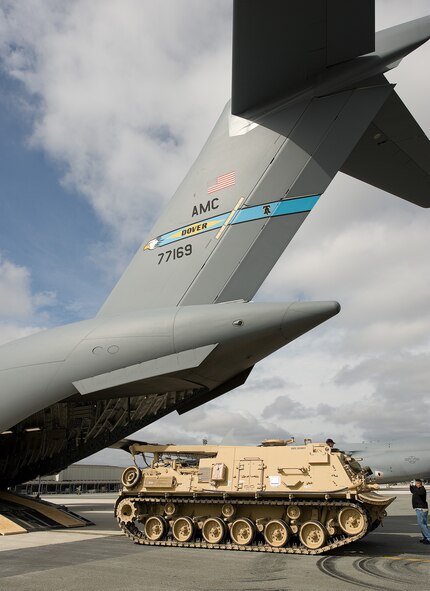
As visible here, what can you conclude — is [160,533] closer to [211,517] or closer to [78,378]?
[211,517]

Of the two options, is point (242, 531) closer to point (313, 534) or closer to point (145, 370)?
point (313, 534)

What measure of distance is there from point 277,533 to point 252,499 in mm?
782

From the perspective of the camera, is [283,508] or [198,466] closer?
[283,508]

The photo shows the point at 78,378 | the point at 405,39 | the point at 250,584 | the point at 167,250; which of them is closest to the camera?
the point at 250,584

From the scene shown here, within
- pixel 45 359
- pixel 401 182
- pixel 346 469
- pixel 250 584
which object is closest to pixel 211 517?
pixel 346 469

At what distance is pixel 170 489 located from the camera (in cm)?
1147

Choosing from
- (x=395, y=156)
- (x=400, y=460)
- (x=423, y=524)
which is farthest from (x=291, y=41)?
(x=400, y=460)

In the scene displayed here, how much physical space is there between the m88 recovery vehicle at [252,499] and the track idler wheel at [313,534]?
0.7 inches

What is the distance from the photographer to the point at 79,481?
53.2 meters

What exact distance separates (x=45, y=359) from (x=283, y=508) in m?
5.57

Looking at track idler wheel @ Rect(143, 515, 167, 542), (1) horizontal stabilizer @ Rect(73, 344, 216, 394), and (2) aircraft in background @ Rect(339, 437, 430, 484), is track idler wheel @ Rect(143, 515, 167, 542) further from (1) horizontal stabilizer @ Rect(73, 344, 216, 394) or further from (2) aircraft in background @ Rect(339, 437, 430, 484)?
(2) aircraft in background @ Rect(339, 437, 430, 484)

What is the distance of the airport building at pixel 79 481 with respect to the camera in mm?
51281

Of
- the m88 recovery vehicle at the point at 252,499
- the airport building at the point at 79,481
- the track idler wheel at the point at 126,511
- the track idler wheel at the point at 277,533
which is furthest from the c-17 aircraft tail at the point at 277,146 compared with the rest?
the airport building at the point at 79,481

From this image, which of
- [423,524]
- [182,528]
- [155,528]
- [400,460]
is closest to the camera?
[182,528]
